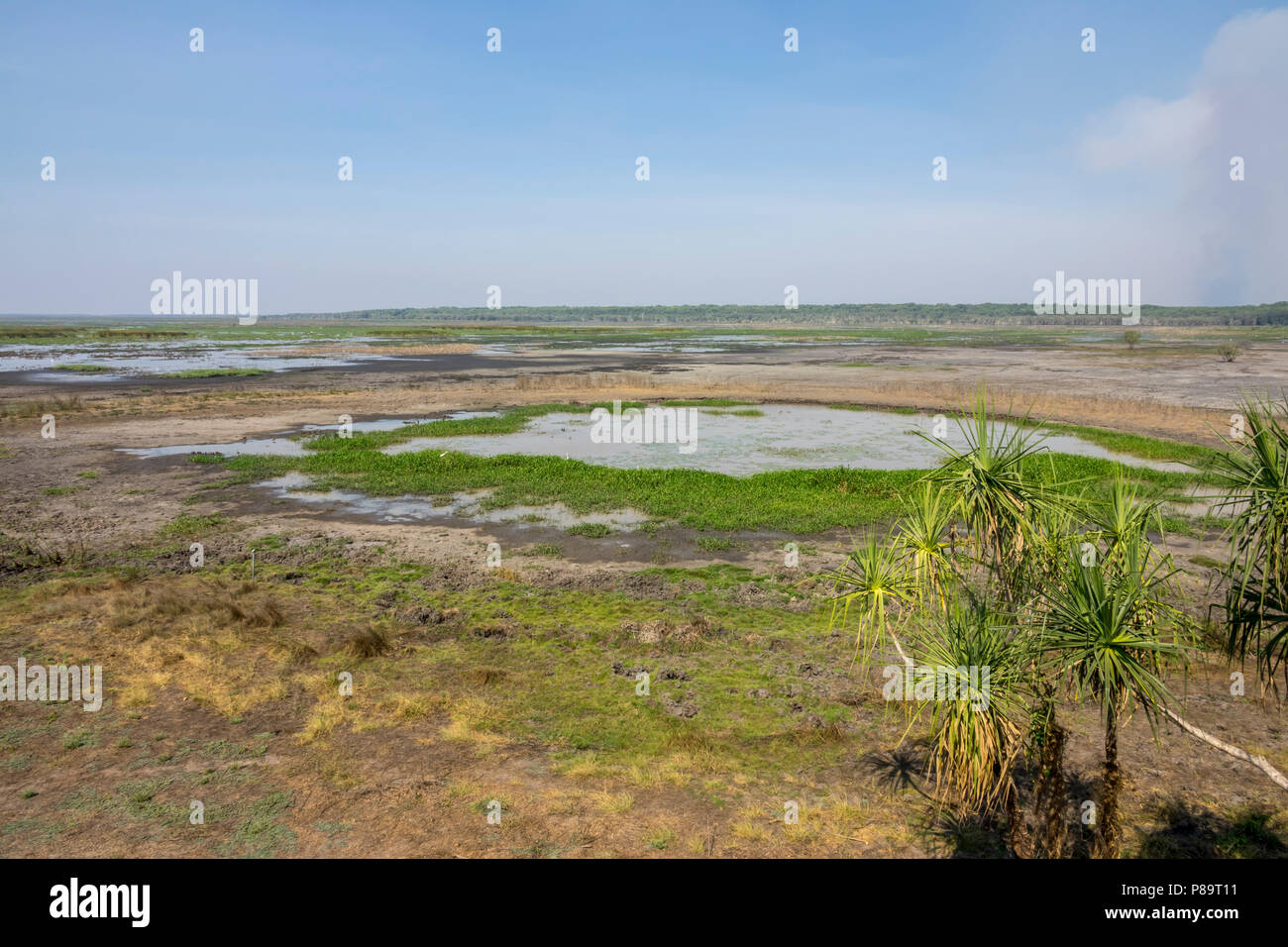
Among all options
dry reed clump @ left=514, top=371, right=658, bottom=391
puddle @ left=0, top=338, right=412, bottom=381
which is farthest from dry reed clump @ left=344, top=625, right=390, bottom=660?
puddle @ left=0, top=338, right=412, bottom=381

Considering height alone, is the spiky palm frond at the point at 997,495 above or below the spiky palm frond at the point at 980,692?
above

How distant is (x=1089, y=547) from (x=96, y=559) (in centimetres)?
2356

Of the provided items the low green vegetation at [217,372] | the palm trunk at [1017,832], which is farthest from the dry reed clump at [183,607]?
the low green vegetation at [217,372]

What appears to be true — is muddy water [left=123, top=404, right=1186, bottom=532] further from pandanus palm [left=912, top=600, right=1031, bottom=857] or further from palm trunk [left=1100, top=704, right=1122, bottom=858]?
palm trunk [left=1100, top=704, right=1122, bottom=858]

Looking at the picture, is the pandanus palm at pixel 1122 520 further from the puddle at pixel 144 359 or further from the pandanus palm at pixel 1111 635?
the puddle at pixel 144 359

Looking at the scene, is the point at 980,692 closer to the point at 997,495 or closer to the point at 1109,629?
the point at 1109,629

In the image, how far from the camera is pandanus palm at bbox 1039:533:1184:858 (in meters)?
7.04

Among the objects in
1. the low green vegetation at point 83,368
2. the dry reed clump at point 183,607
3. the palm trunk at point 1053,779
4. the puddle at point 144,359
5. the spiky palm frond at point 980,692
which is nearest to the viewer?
the spiky palm frond at point 980,692

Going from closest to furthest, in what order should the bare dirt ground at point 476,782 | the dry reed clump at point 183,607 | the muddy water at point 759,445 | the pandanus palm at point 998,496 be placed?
the pandanus palm at point 998,496 < the bare dirt ground at point 476,782 < the dry reed clump at point 183,607 < the muddy water at point 759,445

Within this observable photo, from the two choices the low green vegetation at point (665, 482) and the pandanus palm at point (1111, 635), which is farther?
the low green vegetation at point (665, 482)

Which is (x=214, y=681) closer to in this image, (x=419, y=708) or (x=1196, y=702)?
(x=419, y=708)

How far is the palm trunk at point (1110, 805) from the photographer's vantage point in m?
7.87

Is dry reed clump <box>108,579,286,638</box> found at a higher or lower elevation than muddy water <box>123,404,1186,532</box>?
lower
